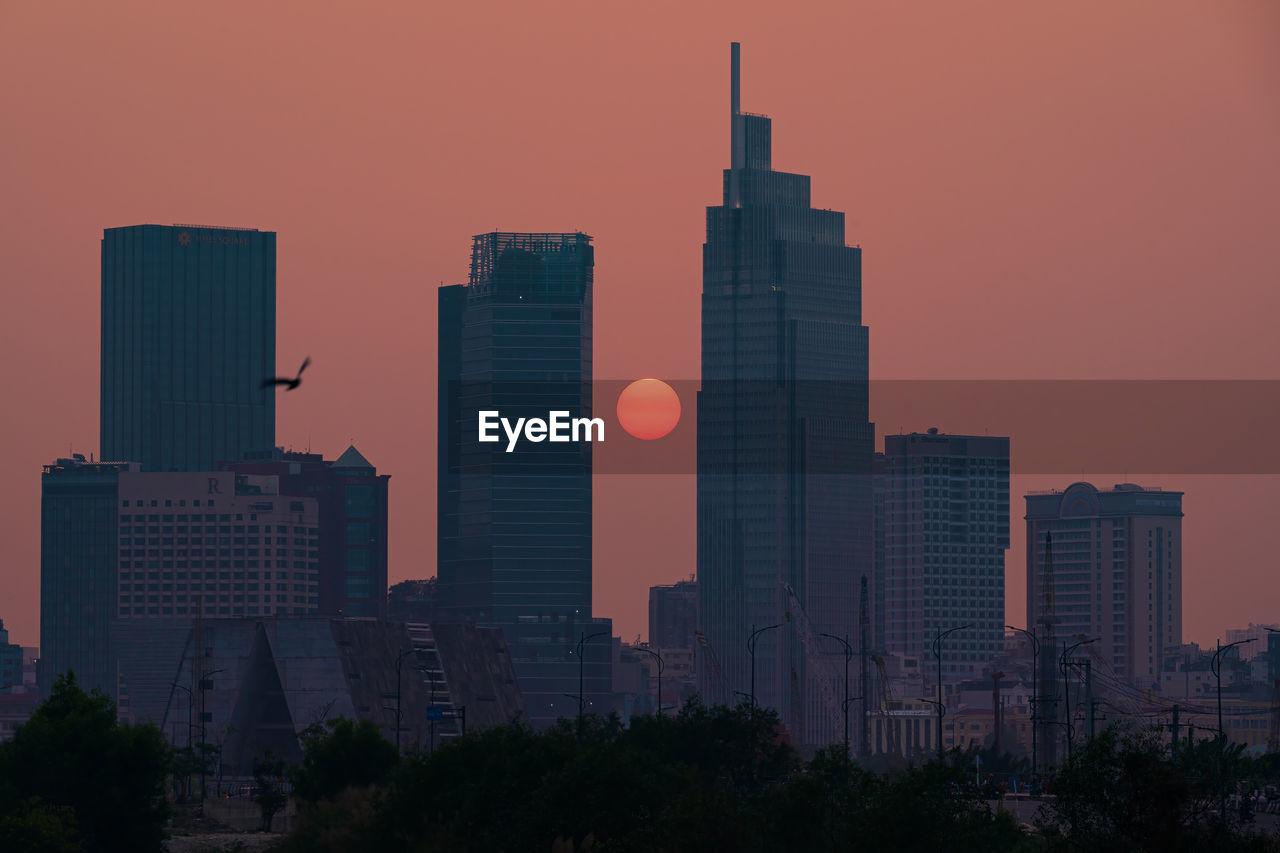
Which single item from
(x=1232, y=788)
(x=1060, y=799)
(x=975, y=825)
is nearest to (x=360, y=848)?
(x=975, y=825)

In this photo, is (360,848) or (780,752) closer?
(360,848)

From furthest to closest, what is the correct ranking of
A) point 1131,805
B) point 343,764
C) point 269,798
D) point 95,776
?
point 269,798 → point 343,764 → point 95,776 → point 1131,805

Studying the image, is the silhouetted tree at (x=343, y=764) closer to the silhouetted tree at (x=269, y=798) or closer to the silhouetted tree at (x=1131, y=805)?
the silhouetted tree at (x=269, y=798)

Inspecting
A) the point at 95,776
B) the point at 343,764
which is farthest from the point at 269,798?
the point at 95,776

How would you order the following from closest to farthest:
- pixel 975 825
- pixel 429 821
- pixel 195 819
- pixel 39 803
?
pixel 975 825
pixel 429 821
pixel 39 803
pixel 195 819

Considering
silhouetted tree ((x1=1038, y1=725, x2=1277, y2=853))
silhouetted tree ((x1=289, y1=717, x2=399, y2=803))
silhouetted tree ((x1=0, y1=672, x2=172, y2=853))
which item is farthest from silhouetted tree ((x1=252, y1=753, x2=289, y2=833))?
silhouetted tree ((x1=1038, y1=725, x2=1277, y2=853))

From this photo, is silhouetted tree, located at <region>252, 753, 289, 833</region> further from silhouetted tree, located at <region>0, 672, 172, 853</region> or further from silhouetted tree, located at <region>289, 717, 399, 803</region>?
silhouetted tree, located at <region>0, 672, 172, 853</region>

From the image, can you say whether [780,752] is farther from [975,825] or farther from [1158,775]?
[1158,775]

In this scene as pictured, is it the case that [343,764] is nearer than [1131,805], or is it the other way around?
[1131,805]

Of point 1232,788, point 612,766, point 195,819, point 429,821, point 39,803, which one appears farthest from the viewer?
point 195,819

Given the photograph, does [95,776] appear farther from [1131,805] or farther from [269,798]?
[1131,805]

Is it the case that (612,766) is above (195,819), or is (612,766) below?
above
